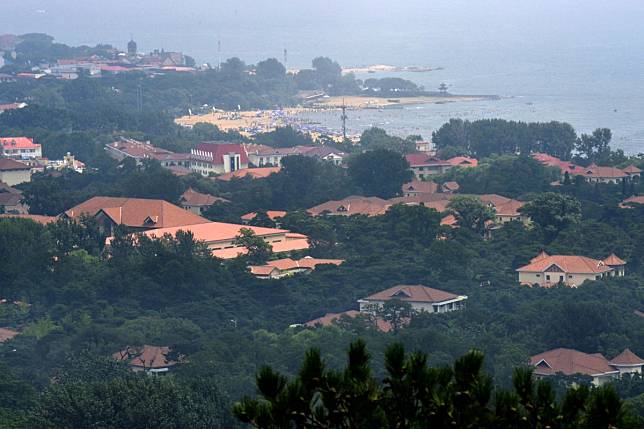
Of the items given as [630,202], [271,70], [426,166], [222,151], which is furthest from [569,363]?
[271,70]

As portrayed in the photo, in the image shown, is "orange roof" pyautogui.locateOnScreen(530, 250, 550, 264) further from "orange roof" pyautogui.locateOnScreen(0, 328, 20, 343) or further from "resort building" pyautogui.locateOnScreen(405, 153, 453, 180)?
"resort building" pyautogui.locateOnScreen(405, 153, 453, 180)

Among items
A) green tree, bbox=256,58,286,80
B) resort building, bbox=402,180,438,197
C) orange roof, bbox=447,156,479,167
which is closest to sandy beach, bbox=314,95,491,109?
green tree, bbox=256,58,286,80

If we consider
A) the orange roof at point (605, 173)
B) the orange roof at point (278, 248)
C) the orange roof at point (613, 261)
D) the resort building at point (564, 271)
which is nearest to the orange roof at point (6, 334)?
the orange roof at point (278, 248)

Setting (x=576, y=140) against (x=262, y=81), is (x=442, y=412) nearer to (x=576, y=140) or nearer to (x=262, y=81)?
(x=576, y=140)

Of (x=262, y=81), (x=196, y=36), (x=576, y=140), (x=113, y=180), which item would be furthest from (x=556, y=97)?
(x=196, y=36)

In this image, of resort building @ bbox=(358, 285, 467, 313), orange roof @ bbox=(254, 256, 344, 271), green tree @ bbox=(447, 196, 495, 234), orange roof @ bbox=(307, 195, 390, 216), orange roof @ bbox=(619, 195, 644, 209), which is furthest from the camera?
orange roof @ bbox=(307, 195, 390, 216)

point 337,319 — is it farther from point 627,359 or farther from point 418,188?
point 418,188

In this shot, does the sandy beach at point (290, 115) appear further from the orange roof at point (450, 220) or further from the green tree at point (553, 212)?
the green tree at point (553, 212)
